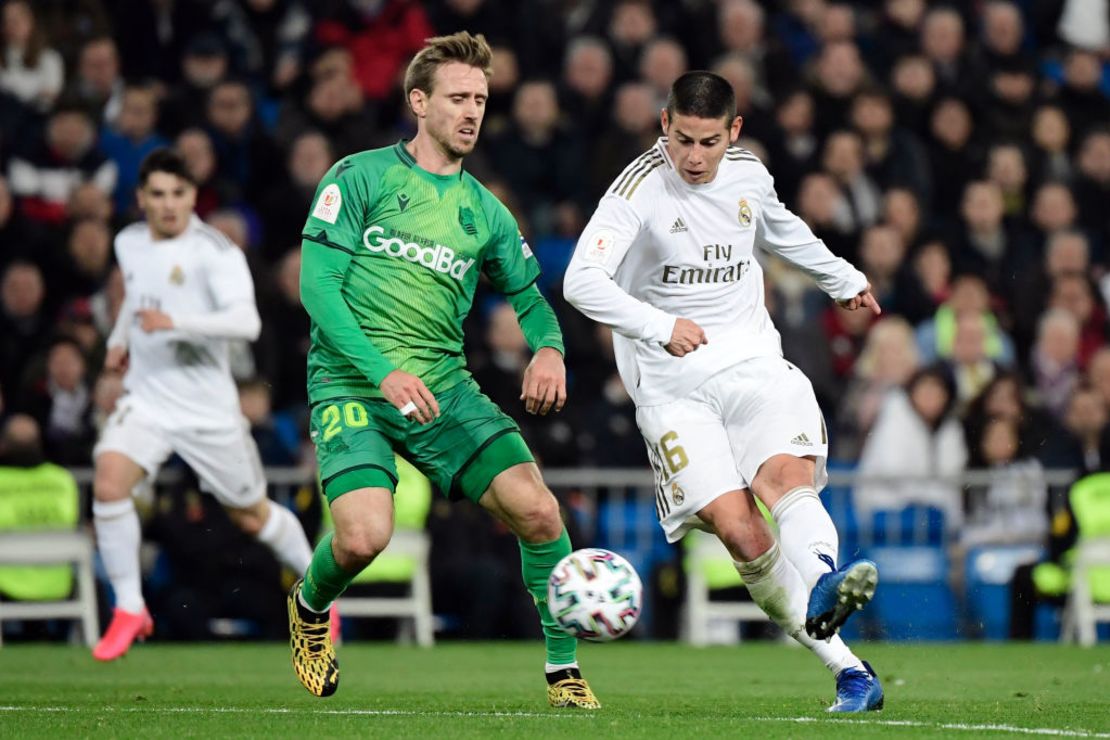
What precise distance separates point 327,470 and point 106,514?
406 cm

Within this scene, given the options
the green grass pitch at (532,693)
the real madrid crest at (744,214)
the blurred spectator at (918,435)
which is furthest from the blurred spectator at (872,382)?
the real madrid crest at (744,214)

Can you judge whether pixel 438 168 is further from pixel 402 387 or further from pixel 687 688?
pixel 687 688

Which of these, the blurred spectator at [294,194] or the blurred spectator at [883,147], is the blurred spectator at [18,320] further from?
the blurred spectator at [883,147]

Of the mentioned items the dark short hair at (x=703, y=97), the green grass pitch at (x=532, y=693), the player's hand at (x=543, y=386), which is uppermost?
the dark short hair at (x=703, y=97)

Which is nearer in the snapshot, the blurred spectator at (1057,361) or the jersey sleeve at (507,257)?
the jersey sleeve at (507,257)

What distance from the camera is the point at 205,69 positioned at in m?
16.4

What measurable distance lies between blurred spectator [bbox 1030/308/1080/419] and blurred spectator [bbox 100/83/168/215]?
6.92 metres

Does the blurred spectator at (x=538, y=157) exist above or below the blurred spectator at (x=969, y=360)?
above

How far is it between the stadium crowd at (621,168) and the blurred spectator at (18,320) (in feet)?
0.07

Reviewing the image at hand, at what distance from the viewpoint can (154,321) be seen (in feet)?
35.4

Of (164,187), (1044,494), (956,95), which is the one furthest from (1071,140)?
(164,187)

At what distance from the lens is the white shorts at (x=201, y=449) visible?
11703 millimetres

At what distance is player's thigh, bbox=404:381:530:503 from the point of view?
809cm

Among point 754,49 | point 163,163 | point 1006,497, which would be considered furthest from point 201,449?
point 754,49
